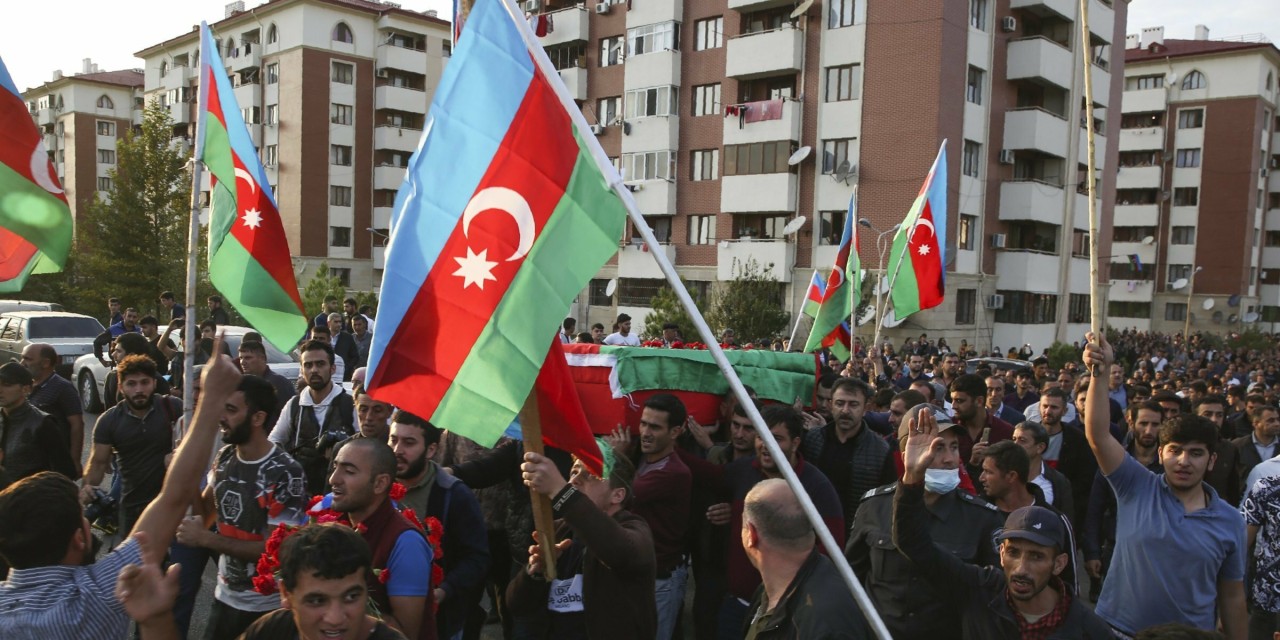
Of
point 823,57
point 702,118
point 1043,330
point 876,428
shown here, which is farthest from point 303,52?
point 876,428

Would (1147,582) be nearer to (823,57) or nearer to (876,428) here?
(876,428)

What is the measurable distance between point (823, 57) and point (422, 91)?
85.8ft

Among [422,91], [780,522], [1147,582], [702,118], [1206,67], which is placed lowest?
[1147,582]

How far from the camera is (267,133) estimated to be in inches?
1956

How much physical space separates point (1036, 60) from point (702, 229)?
1376 cm

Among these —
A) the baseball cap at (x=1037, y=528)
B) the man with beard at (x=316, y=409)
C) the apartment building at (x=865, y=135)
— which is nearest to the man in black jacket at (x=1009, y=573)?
the baseball cap at (x=1037, y=528)

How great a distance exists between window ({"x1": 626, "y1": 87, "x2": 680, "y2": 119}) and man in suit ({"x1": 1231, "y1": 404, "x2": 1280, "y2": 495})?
1244 inches

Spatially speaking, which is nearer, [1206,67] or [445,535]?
[445,535]

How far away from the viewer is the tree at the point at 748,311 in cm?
3134

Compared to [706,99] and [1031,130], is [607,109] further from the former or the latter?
[1031,130]

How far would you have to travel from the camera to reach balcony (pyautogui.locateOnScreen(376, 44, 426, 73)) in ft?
163

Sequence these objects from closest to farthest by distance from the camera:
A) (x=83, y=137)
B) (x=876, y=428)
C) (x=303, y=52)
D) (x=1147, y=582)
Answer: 1. (x=1147, y=582)
2. (x=876, y=428)
3. (x=303, y=52)
4. (x=83, y=137)

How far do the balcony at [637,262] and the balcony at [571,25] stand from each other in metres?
9.31

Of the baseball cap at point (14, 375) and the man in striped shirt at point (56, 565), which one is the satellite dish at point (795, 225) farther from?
the man in striped shirt at point (56, 565)
